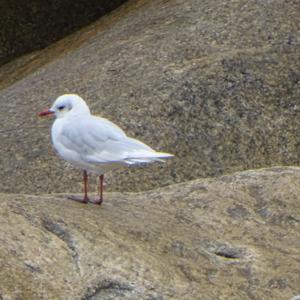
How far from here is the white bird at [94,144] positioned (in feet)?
29.9

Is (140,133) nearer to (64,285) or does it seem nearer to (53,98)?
(53,98)

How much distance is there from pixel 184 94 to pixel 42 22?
5.21m

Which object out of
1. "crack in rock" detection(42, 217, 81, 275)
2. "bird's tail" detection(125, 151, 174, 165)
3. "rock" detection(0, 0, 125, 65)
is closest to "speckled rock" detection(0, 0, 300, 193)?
"rock" detection(0, 0, 125, 65)

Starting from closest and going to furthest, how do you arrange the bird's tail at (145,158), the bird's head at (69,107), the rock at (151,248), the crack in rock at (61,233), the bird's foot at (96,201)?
the rock at (151,248) < the crack in rock at (61,233) < the bird's tail at (145,158) < the bird's foot at (96,201) < the bird's head at (69,107)

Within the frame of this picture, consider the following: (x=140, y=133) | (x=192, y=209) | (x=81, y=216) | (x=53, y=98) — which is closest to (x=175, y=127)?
(x=140, y=133)

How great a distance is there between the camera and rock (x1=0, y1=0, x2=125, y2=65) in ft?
59.4

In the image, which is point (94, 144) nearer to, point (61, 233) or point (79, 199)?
point (79, 199)

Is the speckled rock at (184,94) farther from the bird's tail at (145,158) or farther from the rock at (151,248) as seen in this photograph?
the bird's tail at (145,158)

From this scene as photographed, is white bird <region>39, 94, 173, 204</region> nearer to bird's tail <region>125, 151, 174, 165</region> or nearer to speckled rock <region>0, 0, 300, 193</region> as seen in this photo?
bird's tail <region>125, 151, 174, 165</region>

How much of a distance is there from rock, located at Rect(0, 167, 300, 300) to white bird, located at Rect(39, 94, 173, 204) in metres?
0.29

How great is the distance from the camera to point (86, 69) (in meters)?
14.6

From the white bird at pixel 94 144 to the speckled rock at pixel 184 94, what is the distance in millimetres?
3062

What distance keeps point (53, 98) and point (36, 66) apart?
293cm

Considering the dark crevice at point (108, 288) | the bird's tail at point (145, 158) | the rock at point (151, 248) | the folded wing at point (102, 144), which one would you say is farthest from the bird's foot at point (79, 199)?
the dark crevice at point (108, 288)
